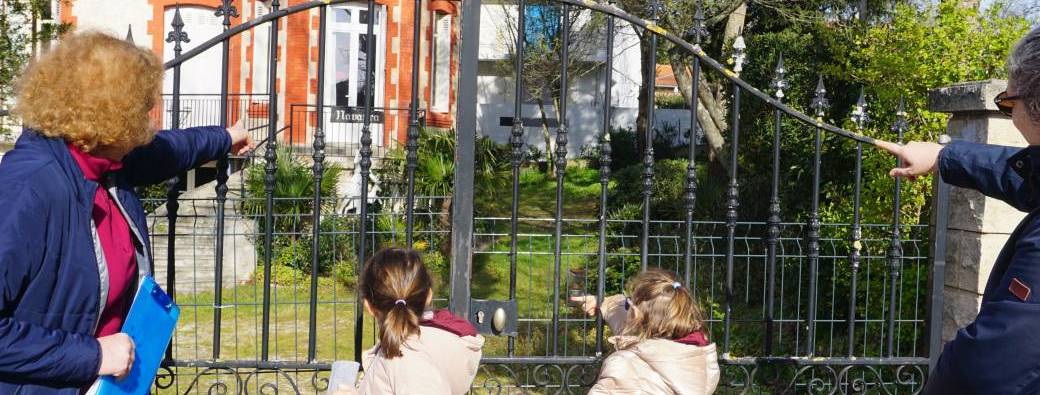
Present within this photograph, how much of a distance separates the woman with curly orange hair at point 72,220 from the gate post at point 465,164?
1.28m

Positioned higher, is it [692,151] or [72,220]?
[692,151]

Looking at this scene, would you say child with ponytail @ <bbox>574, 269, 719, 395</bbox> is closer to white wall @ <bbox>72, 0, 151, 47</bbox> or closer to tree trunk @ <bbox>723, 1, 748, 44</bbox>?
tree trunk @ <bbox>723, 1, 748, 44</bbox>

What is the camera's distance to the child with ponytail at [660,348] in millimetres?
3186

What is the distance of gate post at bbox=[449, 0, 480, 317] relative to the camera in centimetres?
367

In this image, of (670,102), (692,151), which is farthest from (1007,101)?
(670,102)

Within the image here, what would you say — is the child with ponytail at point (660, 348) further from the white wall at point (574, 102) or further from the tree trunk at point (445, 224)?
the white wall at point (574, 102)

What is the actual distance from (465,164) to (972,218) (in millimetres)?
2459

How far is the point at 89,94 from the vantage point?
2.43 m

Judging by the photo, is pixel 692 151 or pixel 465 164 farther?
pixel 692 151

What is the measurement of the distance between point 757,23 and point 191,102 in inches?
341

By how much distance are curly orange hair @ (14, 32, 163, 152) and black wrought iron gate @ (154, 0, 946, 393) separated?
85cm

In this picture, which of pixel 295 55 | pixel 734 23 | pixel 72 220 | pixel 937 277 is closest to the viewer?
pixel 72 220

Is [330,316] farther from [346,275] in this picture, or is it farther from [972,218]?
[972,218]

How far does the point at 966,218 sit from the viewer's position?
14.7ft
